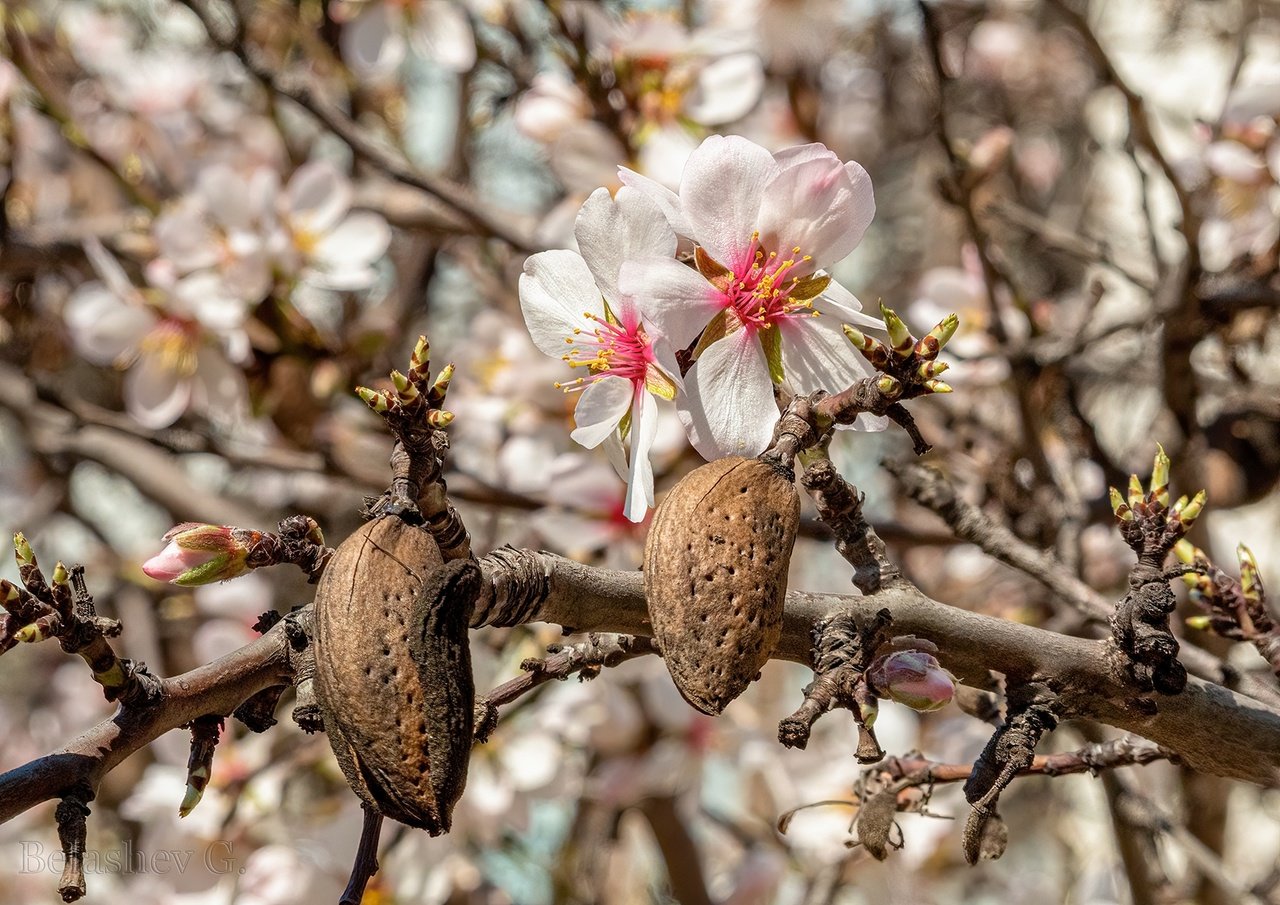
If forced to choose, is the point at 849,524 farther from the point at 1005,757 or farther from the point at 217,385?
the point at 217,385

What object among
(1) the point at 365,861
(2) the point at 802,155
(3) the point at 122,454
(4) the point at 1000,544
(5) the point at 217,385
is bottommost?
(3) the point at 122,454

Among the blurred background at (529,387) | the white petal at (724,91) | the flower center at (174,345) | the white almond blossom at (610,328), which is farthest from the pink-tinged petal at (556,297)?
the flower center at (174,345)

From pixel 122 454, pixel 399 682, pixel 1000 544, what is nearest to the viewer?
pixel 399 682

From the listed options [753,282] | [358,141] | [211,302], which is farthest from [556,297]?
[211,302]

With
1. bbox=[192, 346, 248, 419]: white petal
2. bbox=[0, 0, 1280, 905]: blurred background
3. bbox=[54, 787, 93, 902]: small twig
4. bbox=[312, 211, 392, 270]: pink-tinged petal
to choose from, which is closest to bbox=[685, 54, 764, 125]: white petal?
bbox=[0, 0, 1280, 905]: blurred background

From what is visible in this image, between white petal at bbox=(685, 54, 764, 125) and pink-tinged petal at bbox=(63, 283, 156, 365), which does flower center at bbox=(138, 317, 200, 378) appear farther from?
white petal at bbox=(685, 54, 764, 125)

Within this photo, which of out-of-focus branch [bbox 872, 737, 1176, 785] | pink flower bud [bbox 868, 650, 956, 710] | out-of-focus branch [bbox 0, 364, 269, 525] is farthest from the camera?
out-of-focus branch [bbox 0, 364, 269, 525]
